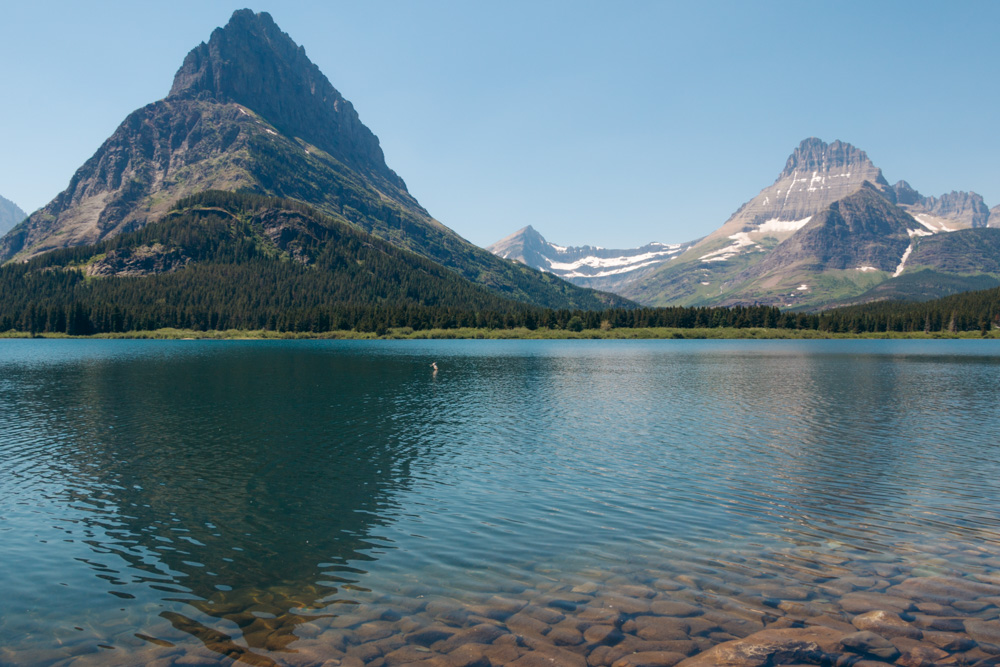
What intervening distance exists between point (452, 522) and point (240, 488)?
46.4ft

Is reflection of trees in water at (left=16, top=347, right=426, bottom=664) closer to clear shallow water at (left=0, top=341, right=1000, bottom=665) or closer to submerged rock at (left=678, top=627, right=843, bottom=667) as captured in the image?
clear shallow water at (left=0, top=341, right=1000, bottom=665)

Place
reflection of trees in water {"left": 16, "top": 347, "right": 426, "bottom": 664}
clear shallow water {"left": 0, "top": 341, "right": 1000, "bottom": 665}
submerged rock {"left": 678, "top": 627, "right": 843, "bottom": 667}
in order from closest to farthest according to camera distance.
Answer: submerged rock {"left": 678, "top": 627, "right": 843, "bottom": 667}
clear shallow water {"left": 0, "top": 341, "right": 1000, "bottom": 665}
reflection of trees in water {"left": 16, "top": 347, "right": 426, "bottom": 664}

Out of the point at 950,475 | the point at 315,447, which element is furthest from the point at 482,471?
the point at 950,475

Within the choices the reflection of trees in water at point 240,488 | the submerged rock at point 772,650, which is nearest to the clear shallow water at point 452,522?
the reflection of trees in water at point 240,488

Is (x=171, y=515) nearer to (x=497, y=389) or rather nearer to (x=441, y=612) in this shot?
(x=441, y=612)

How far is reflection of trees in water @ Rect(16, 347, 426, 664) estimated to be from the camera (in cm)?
2019

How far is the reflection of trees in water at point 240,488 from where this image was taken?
20188mm

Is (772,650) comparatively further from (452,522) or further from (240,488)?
(240,488)

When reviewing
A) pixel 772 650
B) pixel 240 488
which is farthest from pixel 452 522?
pixel 772 650

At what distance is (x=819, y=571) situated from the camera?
837 inches

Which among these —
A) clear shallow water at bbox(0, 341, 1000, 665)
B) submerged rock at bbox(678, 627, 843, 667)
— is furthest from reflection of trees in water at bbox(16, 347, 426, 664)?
submerged rock at bbox(678, 627, 843, 667)

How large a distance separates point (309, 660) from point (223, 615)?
4585mm

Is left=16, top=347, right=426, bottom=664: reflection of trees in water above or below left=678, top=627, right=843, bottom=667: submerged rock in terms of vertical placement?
below

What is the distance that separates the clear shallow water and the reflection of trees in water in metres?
0.17
